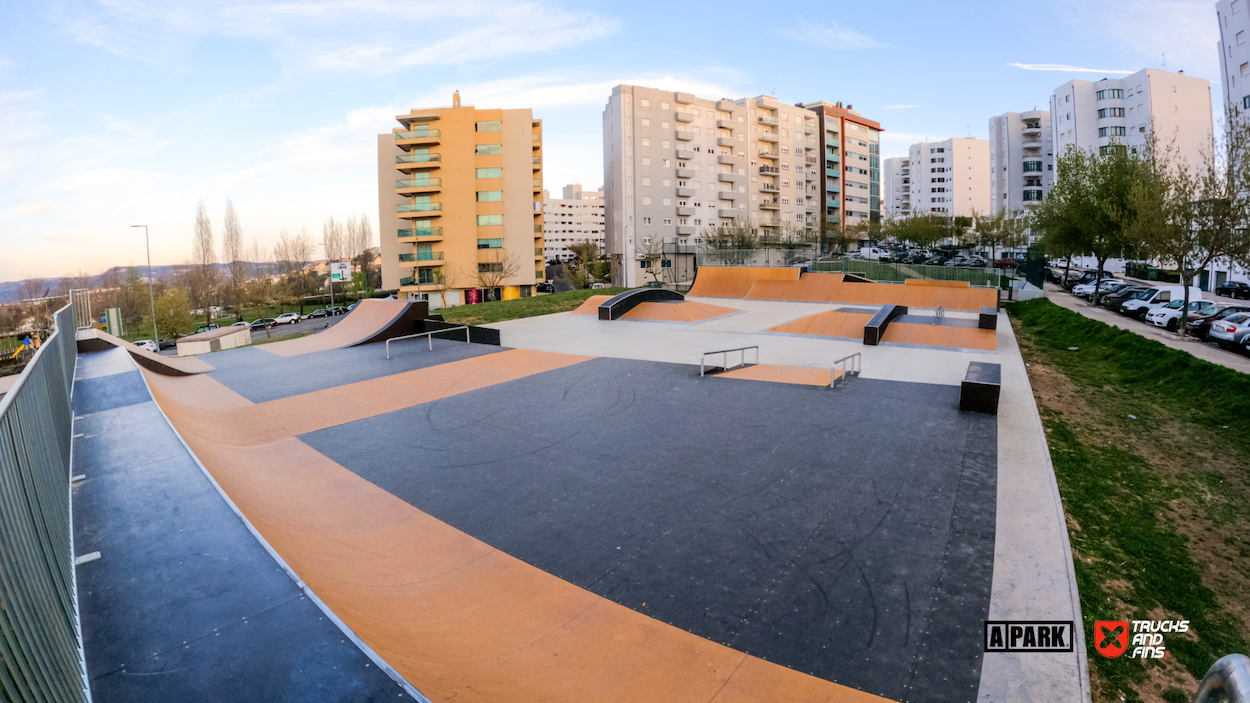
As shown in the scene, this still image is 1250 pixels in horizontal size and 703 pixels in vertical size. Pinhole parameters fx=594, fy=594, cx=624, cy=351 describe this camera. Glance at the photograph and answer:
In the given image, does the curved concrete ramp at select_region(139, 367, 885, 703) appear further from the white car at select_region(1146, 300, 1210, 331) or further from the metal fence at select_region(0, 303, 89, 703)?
the white car at select_region(1146, 300, 1210, 331)

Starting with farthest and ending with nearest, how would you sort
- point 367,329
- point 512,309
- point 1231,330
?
point 512,309
point 367,329
point 1231,330

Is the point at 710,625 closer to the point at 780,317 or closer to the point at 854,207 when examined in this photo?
the point at 780,317

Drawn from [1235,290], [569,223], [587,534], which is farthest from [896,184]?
[587,534]

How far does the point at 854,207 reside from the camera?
292 feet

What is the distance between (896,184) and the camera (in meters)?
127

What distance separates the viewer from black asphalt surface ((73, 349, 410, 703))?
2986 millimetres

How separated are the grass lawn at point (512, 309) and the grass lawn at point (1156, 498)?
19217mm

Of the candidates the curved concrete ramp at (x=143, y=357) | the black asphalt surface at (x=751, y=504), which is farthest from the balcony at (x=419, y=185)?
the black asphalt surface at (x=751, y=504)

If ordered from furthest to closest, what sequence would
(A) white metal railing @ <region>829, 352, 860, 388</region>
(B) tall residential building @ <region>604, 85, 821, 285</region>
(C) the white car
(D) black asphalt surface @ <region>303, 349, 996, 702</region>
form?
(B) tall residential building @ <region>604, 85, 821, 285</region>, (C) the white car, (A) white metal railing @ <region>829, 352, 860, 388</region>, (D) black asphalt surface @ <region>303, 349, 996, 702</region>

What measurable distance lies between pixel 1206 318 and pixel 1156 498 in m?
16.8

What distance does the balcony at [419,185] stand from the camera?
52250 mm

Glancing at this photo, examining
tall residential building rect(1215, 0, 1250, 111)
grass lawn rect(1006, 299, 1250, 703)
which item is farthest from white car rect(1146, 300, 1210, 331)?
tall residential building rect(1215, 0, 1250, 111)

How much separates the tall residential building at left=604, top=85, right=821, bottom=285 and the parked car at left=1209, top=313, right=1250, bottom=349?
136ft

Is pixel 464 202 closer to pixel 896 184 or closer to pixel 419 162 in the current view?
pixel 419 162
